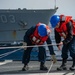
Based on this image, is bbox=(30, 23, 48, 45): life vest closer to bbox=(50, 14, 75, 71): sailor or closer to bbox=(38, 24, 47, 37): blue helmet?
bbox=(38, 24, 47, 37): blue helmet

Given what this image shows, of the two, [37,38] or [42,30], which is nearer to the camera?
[42,30]

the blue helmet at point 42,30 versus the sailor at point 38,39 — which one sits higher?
the blue helmet at point 42,30

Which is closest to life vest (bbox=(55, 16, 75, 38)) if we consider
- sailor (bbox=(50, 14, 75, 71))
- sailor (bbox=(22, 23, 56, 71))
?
sailor (bbox=(50, 14, 75, 71))

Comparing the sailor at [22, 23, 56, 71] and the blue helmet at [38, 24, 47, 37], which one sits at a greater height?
the blue helmet at [38, 24, 47, 37]

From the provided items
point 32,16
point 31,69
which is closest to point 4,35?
point 32,16

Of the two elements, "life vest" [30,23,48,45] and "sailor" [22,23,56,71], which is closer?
"sailor" [22,23,56,71]

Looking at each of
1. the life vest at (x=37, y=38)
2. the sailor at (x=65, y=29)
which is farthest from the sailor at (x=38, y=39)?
the sailor at (x=65, y=29)

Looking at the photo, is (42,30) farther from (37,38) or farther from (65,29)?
(65,29)

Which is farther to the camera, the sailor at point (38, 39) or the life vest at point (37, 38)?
the life vest at point (37, 38)

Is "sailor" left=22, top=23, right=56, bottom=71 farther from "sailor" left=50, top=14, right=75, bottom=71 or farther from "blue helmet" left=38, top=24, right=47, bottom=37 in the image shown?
"sailor" left=50, top=14, right=75, bottom=71

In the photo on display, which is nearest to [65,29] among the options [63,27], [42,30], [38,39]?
[63,27]

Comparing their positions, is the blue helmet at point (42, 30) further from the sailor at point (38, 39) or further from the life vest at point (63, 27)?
the life vest at point (63, 27)

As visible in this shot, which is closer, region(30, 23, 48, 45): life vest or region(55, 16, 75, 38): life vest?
region(55, 16, 75, 38): life vest

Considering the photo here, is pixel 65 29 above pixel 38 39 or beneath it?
above
